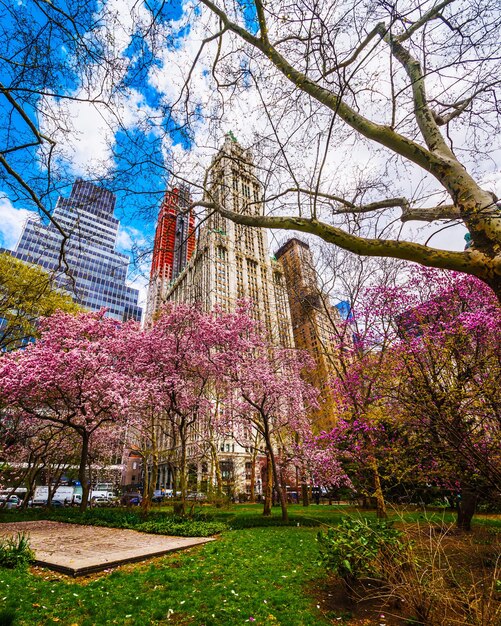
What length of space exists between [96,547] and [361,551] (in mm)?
6238

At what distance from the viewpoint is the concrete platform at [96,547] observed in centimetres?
544

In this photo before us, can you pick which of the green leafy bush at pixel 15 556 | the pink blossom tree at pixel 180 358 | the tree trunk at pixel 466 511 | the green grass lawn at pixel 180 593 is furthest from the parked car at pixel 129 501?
the tree trunk at pixel 466 511

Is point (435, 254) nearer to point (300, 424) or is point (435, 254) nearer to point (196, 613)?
point (196, 613)

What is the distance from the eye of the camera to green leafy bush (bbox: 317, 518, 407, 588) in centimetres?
386

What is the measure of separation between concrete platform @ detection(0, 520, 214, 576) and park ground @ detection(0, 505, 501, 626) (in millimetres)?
209

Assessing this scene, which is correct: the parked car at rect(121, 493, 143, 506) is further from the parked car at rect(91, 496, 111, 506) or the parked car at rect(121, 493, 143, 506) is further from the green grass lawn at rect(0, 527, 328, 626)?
the green grass lawn at rect(0, 527, 328, 626)

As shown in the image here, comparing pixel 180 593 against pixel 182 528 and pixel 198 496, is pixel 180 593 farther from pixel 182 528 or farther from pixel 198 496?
pixel 198 496

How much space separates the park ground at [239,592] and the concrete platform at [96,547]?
0.21 m

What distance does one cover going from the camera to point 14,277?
53.7 ft

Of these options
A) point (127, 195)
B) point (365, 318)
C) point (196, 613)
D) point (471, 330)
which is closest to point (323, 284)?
point (365, 318)

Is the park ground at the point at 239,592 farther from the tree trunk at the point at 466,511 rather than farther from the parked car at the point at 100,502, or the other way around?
the parked car at the point at 100,502

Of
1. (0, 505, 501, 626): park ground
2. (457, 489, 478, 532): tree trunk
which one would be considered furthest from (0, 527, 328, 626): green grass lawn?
(457, 489, 478, 532): tree trunk

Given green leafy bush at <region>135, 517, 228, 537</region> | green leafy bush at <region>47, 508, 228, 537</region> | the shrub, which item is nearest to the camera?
the shrub

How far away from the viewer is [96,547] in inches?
281
